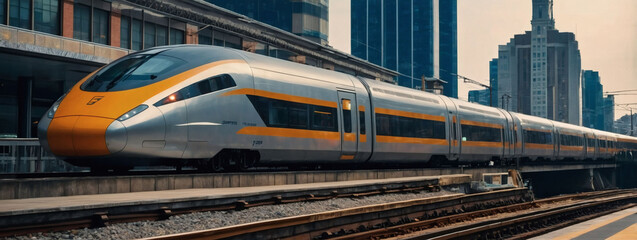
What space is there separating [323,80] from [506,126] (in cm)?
1939

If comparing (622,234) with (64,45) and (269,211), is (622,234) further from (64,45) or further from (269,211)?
(64,45)

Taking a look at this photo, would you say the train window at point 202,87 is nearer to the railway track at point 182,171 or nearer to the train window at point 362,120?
the railway track at point 182,171

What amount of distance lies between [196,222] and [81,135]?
3801 millimetres

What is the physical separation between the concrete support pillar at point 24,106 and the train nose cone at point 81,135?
2131 cm

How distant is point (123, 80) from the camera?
1591 centimetres

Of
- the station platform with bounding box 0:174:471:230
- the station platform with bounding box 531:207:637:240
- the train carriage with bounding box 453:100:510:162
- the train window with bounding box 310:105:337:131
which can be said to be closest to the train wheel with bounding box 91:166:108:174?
the station platform with bounding box 0:174:471:230

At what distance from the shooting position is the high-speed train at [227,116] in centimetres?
1502

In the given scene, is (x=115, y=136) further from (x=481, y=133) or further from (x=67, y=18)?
(x=67, y=18)

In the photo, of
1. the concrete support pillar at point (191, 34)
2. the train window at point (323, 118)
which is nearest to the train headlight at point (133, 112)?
the train window at point (323, 118)

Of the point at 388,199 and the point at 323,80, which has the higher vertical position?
the point at 323,80

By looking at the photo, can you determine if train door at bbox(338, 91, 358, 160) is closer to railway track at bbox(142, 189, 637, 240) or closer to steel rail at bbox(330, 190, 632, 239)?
railway track at bbox(142, 189, 637, 240)

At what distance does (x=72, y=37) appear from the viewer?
129ft

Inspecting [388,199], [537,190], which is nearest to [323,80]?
[388,199]

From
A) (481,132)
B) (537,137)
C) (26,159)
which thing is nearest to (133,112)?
(26,159)
